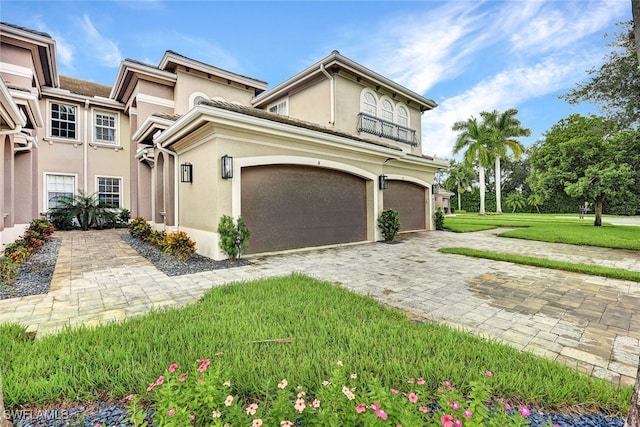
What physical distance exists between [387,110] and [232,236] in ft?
36.5

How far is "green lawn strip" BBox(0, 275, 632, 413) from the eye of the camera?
204cm

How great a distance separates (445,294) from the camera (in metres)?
4.43

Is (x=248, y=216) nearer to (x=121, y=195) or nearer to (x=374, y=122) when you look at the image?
(x=374, y=122)

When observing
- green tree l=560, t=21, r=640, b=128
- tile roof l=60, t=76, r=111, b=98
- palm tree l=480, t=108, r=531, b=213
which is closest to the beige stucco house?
tile roof l=60, t=76, r=111, b=98

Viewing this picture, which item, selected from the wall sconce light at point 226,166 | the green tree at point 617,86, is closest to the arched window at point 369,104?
the green tree at point 617,86

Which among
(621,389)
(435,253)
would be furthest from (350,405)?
(435,253)

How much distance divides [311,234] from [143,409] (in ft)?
22.6

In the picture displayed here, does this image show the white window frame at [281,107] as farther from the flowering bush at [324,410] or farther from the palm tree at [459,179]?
the palm tree at [459,179]

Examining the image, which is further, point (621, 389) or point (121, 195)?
point (121, 195)

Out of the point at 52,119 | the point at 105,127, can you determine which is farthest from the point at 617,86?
the point at 52,119

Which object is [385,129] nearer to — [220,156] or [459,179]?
[220,156]

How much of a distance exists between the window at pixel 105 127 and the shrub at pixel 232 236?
38.1ft

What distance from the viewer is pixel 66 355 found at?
2402mm

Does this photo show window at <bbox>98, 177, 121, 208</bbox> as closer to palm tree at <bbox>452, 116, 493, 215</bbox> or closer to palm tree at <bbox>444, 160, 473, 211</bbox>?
palm tree at <bbox>452, 116, 493, 215</bbox>
